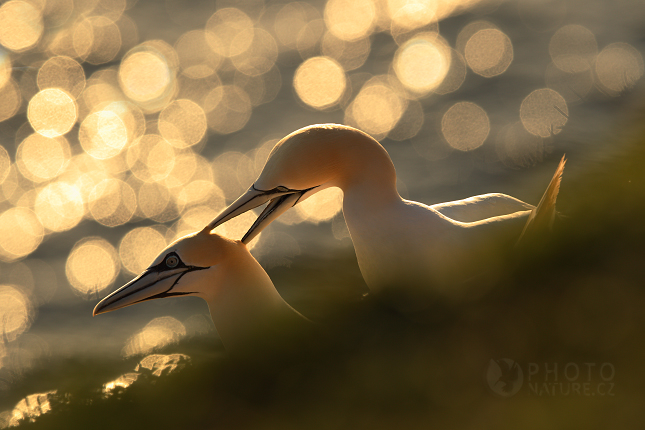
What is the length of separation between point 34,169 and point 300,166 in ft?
52.0

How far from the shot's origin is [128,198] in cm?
1628

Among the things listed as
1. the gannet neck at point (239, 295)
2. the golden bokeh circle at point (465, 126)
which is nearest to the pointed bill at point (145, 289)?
the gannet neck at point (239, 295)

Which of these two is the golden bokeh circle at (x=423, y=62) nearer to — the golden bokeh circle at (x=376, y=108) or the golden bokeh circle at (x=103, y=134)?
the golden bokeh circle at (x=376, y=108)

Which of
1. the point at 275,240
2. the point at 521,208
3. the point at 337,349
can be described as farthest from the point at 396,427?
the point at 275,240

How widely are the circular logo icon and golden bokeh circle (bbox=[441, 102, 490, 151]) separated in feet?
47.1

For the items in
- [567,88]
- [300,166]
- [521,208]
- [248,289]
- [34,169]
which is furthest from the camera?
[34,169]

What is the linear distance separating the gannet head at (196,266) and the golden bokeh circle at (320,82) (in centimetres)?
1406

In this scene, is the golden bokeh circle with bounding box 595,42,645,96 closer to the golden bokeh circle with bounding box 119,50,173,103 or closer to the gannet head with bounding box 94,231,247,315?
the golden bokeh circle with bounding box 119,50,173,103

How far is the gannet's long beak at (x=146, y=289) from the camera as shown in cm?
357

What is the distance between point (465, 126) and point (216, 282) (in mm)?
14029

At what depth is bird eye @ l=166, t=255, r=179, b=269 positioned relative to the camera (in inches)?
140

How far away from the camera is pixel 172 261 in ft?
11.7

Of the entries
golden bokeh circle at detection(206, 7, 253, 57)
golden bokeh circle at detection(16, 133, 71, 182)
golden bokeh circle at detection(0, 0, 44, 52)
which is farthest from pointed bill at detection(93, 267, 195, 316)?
golden bokeh circle at detection(0, 0, 44, 52)

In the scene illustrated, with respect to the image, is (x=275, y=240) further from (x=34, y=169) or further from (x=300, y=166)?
(x=300, y=166)
